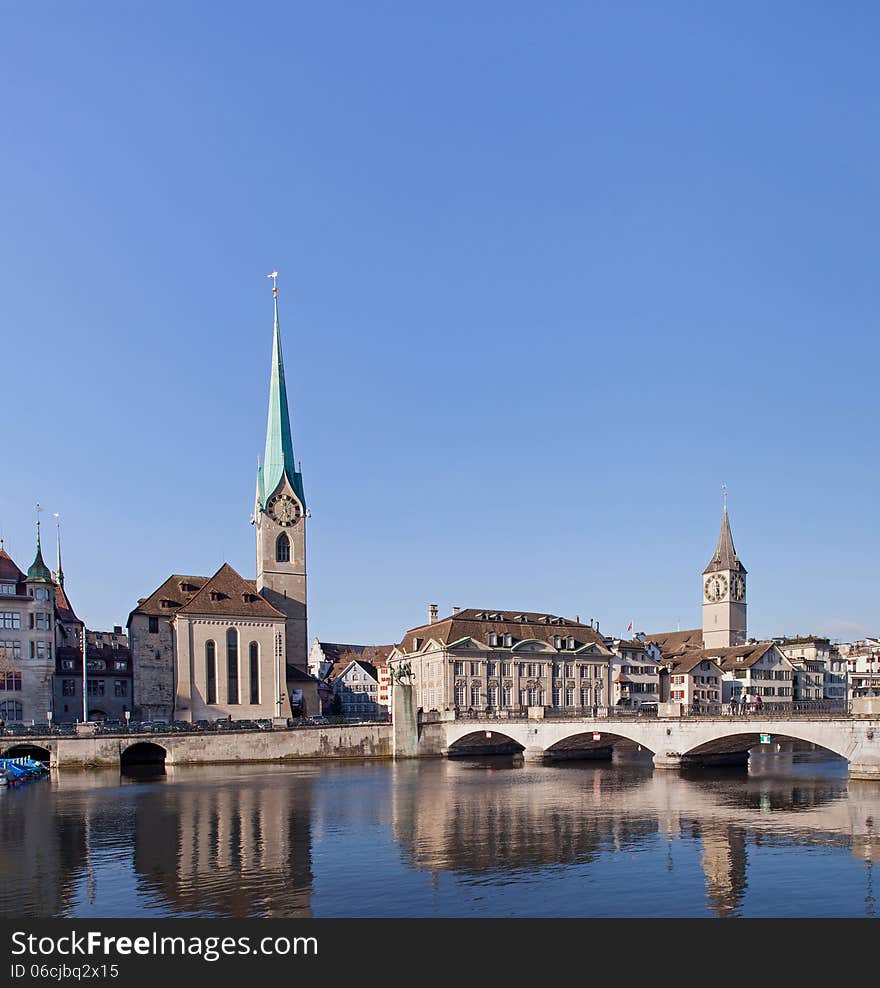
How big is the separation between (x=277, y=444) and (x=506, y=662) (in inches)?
1603

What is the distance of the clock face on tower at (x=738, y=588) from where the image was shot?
170 metres

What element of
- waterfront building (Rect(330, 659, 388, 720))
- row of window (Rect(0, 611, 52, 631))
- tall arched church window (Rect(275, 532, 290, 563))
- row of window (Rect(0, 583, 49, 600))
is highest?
tall arched church window (Rect(275, 532, 290, 563))

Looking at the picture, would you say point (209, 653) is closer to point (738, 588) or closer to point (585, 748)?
point (585, 748)

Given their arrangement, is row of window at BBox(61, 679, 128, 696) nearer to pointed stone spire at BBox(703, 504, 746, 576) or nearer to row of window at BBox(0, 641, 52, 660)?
row of window at BBox(0, 641, 52, 660)

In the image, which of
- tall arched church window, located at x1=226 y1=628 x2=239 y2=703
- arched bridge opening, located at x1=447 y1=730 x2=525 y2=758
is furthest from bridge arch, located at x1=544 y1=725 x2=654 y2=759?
tall arched church window, located at x1=226 y1=628 x2=239 y2=703

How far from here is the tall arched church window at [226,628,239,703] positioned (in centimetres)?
11062

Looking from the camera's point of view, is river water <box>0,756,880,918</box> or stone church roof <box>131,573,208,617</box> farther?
stone church roof <box>131,573,208,617</box>

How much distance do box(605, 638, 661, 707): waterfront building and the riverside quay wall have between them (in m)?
43.6

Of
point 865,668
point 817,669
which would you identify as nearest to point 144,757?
point 817,669

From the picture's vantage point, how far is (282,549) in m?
131

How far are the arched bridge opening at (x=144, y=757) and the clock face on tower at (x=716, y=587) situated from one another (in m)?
101

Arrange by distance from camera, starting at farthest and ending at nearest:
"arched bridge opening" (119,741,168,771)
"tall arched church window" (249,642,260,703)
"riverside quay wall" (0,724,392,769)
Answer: "tall arched church window" (249,642,260,703), "arched bridge opening" (119,741,168,771), "riverside quay wall" (0,724,392,769)

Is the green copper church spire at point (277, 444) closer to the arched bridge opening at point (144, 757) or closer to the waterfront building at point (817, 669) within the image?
the arched bridge opening at point (144, 757)
